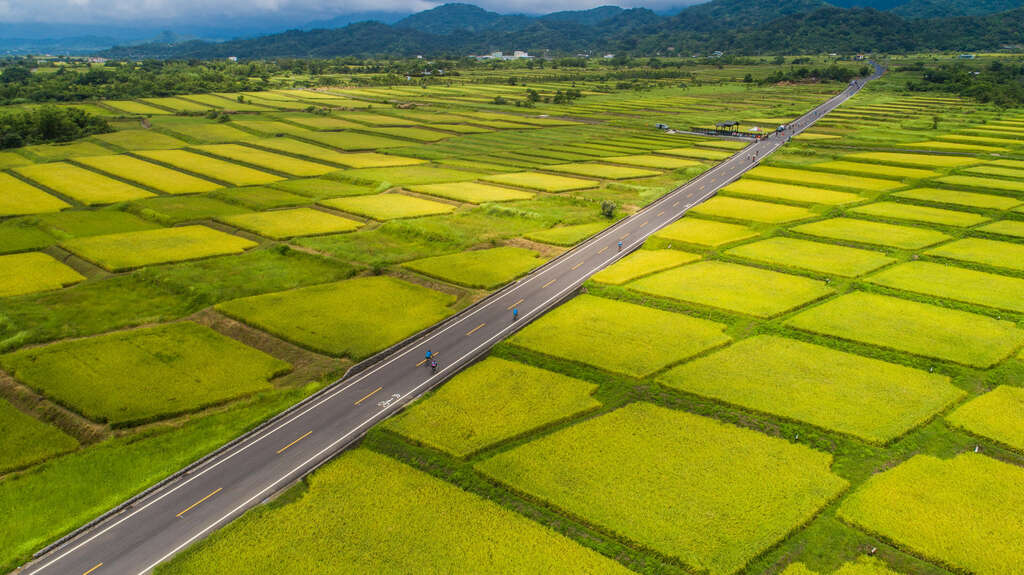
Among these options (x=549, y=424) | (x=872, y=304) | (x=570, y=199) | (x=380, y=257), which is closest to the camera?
(x=549, y=424)

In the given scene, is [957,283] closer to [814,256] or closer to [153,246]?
[814,256]

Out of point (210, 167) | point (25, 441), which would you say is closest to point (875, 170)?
point (210, 167)

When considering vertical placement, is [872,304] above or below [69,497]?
above

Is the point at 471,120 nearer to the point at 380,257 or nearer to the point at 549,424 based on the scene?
the point at 380,257

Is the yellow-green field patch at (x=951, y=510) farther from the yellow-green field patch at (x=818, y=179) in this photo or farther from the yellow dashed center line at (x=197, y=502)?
the yellow-green field patch at (x=818, y=179)

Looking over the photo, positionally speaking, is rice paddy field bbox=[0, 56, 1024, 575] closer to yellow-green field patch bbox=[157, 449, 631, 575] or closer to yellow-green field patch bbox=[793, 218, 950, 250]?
yellow-green field patch bbox=[157, 449, 631, 575]

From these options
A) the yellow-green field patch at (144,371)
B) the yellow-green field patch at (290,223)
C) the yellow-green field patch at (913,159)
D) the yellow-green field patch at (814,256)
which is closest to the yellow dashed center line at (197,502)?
the yellow-green field patch at (144,371)

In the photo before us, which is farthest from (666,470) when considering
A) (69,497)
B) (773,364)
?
(69,497)
